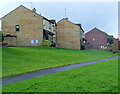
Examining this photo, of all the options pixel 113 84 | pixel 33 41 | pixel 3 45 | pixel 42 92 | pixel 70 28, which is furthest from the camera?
pixel 70 28

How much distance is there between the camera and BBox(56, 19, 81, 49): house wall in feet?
179

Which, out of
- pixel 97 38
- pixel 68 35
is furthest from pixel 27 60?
pixel 97 38

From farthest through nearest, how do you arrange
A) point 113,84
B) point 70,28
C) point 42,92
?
point 70,28, point 113,84, point 42,92

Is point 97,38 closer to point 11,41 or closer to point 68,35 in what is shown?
point 68,35

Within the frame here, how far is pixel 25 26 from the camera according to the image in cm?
4469

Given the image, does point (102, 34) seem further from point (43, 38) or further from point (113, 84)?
point (113, 84)

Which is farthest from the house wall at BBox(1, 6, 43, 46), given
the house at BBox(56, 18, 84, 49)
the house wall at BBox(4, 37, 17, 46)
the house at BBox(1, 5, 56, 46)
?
the house at BBox(56, 18, 84, 49)

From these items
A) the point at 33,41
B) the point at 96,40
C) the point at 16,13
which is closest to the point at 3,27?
the point at 16,13

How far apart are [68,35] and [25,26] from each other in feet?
49.9

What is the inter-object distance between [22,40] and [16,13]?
7.02 meters

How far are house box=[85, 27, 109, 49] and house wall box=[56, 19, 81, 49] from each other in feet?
92.2

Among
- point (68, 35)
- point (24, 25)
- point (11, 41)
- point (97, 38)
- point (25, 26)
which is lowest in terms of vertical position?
point (11, 41)

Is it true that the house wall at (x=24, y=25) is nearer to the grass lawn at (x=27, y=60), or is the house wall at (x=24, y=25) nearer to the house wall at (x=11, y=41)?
the house wall at (x=11, y=41)

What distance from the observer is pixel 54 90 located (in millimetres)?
7883
